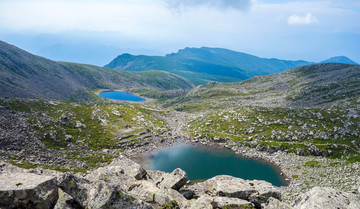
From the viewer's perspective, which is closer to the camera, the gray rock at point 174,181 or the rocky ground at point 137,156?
the rocky ground at point 137,156

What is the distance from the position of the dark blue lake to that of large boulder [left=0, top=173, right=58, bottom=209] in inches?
2127

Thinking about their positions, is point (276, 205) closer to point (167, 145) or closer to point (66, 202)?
point (66, 202)

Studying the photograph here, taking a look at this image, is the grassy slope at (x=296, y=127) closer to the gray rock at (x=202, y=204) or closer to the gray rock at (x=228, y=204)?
the gray rock at (x=228, y=204)

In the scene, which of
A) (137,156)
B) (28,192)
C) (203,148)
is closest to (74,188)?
(28,192)

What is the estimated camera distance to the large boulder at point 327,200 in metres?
21.2

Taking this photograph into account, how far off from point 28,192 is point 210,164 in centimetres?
6634

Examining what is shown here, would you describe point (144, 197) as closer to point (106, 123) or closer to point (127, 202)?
point (127, 202)

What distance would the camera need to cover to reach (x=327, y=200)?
71.8ft

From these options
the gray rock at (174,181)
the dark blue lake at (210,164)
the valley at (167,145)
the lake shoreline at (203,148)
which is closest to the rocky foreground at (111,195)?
the valley at (167,145)

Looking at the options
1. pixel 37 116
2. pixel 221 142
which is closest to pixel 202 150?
pixel 221 142

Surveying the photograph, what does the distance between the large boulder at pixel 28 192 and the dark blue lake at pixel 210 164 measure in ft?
177

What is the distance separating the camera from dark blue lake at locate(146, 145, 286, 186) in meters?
68.3

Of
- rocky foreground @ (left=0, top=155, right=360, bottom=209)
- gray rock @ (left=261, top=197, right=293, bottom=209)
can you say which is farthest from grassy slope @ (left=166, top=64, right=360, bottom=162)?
gray rock @ (left=261, top=197, right=293, bottom=209)

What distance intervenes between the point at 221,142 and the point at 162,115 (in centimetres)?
6277
